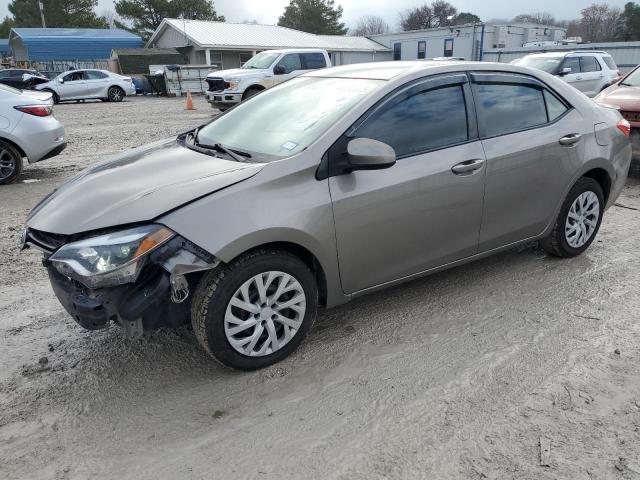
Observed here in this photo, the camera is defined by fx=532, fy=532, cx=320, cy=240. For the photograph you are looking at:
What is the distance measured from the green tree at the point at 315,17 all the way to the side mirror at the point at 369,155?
63.0 meters

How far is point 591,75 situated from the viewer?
1544 cm

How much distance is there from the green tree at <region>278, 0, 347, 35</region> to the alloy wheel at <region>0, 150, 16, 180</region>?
5889 centimetres

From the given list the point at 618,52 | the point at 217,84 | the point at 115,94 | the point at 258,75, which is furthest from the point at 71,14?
the point at 618,52

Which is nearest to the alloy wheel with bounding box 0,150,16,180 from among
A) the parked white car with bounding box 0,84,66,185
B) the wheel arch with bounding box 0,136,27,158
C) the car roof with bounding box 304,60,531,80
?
the parked white car with bounding box 0,84,66,185

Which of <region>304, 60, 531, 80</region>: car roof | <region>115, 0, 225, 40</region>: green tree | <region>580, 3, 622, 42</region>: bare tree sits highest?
<region>115, 0, 225, 40</region>: green tree

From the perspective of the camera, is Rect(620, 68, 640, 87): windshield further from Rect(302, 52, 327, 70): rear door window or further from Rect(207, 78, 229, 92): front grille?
Rect(207, 78, 229, 92): front grille

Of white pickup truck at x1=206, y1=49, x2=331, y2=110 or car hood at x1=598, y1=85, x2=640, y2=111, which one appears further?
white pickup truck at x1=206, y1=49, x2=331, y2=110

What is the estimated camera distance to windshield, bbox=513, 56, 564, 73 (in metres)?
14.5

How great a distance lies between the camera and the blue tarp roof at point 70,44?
127ft

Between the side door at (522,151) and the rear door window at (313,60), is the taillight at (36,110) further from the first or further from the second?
the rear door window at (313,60)

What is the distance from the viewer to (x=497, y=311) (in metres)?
3.75

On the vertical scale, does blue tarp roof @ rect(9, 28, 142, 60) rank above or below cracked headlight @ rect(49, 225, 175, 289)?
above

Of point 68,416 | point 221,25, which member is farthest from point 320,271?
point 221,25

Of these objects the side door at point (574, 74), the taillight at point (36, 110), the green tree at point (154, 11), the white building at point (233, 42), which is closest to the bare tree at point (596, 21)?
the white building at point (233, 42)
